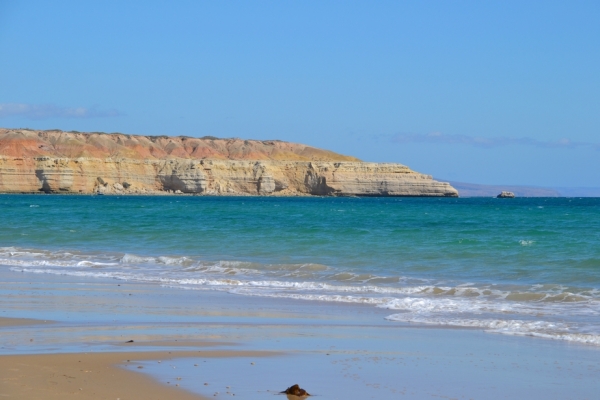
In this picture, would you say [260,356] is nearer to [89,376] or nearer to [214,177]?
[89,376]

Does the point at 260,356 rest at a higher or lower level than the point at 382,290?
higher

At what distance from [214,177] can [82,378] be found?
382 ft

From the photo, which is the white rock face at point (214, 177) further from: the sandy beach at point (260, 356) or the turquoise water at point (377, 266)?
the sandy beach at point (260, 356)

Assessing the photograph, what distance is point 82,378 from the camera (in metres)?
6.70

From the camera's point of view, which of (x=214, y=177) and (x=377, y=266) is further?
(x=214, y=177)

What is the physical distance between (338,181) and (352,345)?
118723 millimetres

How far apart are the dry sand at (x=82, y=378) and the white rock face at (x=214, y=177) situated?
10782 centimetres

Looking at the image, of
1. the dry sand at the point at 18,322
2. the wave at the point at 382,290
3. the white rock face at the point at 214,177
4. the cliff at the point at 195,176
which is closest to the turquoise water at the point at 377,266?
the wave at the point at 382,290

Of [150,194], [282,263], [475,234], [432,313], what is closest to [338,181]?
[150,194]

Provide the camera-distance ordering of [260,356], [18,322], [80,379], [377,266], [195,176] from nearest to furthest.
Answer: [80,379]
[260,356]
[18,322]
[377,266]
[195,176]

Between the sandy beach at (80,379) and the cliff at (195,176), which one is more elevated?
the cliff at (195,176)

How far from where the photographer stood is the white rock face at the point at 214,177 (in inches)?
4422

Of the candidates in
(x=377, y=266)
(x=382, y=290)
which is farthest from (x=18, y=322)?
(x=377, y=266)

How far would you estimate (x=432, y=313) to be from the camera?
1132 centimetres
